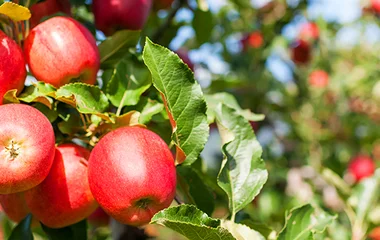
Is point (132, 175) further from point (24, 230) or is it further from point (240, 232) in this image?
point (24, 230)

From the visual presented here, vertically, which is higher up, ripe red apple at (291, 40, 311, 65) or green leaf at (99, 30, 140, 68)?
green leaf at (99, 30, 140, 68)

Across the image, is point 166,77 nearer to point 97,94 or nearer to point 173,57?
point 173,57

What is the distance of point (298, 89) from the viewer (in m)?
2.82

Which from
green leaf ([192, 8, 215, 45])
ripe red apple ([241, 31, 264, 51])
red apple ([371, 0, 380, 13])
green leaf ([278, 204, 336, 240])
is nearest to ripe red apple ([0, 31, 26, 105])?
green leaf ([278, 204, 336, 240])

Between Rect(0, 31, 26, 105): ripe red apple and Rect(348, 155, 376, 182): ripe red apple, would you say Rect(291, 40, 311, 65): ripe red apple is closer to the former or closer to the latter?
Rect(348, 155, 376, 182): ripe red apple

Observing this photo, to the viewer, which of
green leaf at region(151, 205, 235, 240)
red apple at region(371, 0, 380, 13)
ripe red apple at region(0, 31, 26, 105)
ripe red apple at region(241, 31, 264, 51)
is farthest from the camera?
red apple at region(371, 0, 380, 13)

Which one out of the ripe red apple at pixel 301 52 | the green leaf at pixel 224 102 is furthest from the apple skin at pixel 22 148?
the ripe red apple at pixel 301 52

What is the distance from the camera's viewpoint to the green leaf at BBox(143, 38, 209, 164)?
2.73ft

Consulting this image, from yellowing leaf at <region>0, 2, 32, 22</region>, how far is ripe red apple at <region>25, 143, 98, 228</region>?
0.23 meters

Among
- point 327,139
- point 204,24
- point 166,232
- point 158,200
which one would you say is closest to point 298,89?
point 327,139

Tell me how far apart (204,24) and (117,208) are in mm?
934

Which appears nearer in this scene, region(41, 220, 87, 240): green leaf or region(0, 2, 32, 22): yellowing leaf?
region(0, 2, 32, 22): yellowing leaf

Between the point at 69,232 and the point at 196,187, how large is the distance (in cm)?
27

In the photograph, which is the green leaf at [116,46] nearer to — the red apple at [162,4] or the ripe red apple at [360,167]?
the red apple at [162,4]
